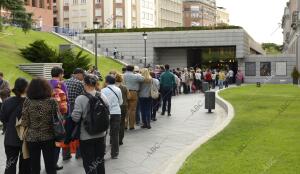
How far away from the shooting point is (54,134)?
24.2 ft

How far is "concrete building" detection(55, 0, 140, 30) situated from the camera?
334 ft

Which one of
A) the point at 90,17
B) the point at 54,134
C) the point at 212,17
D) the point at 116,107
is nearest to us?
the point at 54,134

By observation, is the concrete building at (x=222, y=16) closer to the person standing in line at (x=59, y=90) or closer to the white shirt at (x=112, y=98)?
the white shirt at (x=112, y=98)

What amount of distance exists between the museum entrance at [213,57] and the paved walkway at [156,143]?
39.2 m

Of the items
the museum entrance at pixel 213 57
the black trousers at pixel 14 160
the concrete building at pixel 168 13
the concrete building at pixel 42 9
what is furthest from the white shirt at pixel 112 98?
the concrete building at pixel 168 13

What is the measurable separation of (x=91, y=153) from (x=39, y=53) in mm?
29444

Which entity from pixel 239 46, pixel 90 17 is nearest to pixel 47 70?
pixel 239 46

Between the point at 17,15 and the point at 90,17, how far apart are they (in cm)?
6874

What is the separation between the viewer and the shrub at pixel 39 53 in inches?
1393

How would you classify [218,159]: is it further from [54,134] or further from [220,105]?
[220,105]

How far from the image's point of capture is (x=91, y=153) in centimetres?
767

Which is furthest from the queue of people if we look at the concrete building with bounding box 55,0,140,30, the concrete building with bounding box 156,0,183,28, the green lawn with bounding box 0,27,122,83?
the concrete building with bounding box 156,0,183,28

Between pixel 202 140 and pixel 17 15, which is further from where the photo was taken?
pixel 17 15

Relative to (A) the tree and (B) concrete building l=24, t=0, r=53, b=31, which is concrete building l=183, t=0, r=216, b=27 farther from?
(A) the tree
